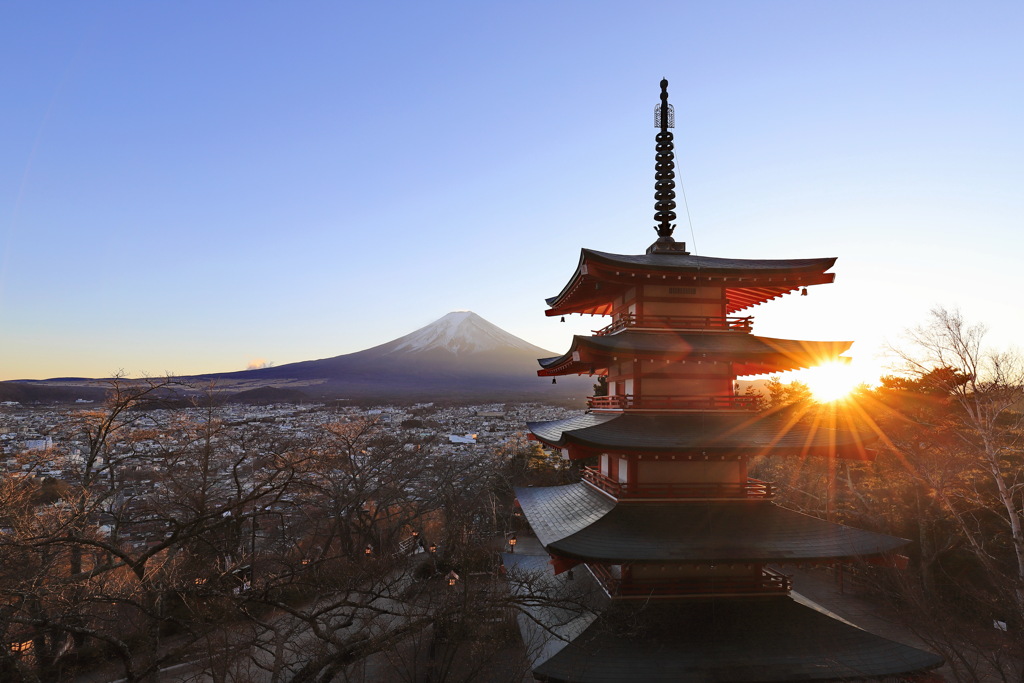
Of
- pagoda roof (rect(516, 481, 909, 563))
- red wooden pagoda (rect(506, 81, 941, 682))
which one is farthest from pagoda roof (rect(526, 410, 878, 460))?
pagoda roof (rect(516, 481, 909, 563))

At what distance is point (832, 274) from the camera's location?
11.8m

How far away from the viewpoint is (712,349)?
1138 centimetres

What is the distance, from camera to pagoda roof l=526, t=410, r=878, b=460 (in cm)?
1047

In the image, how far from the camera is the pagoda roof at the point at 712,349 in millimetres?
11078

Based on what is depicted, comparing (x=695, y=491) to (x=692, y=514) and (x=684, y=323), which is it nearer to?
(x=692, y=514)

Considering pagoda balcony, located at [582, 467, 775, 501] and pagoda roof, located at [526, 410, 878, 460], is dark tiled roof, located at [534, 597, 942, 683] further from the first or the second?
pagoda roof, located at [526, 410, 878, 460]

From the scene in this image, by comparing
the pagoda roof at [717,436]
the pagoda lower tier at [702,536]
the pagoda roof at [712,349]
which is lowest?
the pagoda lower tier at [702,536]

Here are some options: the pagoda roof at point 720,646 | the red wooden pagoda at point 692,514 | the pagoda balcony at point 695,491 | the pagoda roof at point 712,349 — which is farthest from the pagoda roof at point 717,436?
the pagoda roof at point 720,646

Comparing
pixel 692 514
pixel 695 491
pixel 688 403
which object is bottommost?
pixel 692 514

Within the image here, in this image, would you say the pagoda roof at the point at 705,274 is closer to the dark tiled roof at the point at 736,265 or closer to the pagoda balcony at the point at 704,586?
the dark tiled roof at the point at 736,265

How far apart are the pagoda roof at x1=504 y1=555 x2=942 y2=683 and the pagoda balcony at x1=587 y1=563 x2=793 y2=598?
16cm

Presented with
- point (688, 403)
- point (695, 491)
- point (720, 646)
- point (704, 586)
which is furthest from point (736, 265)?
point (720, 646)

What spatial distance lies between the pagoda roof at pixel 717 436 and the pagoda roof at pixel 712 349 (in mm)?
1277

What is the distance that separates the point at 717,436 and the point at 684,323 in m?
2.81
